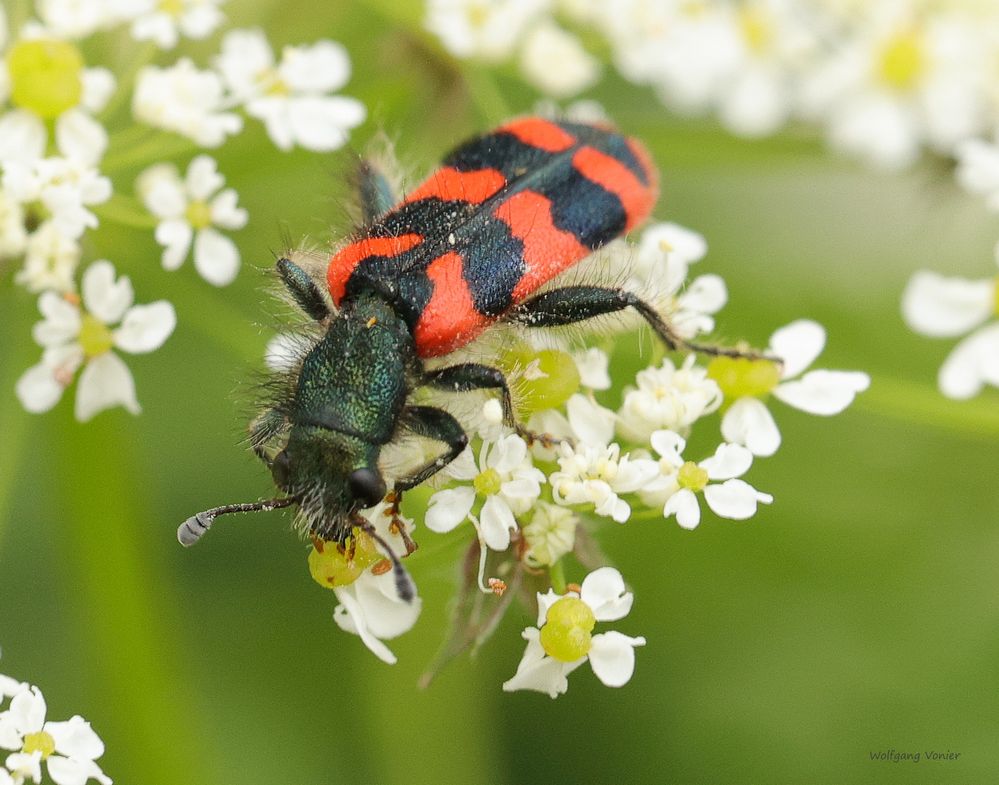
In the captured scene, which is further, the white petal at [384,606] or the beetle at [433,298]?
the white petal at [384,606]

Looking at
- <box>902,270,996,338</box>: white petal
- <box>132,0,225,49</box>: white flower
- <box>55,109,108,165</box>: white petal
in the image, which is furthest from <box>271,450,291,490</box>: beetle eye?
<box>902,270,996,338</box>: white petal

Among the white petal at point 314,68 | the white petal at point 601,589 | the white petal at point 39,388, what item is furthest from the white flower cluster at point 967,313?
the white petal at point 39,388

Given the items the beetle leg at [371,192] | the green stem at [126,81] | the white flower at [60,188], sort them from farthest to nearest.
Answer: the beetle leg at [371,192], the green stem at [126,81], the white flower at [60,188]

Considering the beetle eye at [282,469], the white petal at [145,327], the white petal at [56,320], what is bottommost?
the beetle eye at [282,469]

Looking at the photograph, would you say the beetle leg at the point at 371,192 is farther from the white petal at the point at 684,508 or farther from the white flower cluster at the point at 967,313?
the white flower cluster at the point at 967,313

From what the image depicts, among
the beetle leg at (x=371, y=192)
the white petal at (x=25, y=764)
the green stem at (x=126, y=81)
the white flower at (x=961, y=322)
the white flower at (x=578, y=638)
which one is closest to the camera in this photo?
the white petal at (x=25, y=764)

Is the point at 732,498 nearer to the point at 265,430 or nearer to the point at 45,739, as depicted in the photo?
the point at 265,430

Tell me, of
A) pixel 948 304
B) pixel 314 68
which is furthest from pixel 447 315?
pixel 948 304
